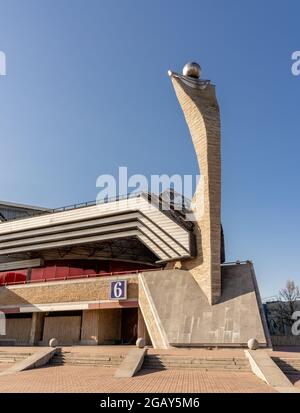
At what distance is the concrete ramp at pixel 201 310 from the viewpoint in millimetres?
21750

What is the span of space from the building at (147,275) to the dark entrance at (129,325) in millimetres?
84

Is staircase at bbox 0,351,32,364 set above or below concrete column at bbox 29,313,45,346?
below

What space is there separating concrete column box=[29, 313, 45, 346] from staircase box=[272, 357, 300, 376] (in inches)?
899

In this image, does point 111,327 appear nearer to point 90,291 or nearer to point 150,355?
point 90,291

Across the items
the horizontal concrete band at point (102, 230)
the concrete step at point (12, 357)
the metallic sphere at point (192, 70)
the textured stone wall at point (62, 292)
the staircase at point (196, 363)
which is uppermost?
the metallic sphere at point (192, 70)

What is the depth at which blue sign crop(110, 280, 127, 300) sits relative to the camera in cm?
2779

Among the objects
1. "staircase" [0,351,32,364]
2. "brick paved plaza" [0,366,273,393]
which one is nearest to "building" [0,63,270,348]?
"brick paved plaza" [0,366,273,393]

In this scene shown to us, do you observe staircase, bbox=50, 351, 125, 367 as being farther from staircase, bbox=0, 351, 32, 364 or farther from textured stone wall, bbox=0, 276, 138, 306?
textured stone wall, bbox=0, 276, 138, 306

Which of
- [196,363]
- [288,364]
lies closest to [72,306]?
[196,363]

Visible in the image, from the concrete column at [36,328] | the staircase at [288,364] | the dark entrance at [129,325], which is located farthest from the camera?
the concrete column at [36,328]

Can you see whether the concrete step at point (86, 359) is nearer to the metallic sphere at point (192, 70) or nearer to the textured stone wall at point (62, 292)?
the textured stone wall at point (62, 292)

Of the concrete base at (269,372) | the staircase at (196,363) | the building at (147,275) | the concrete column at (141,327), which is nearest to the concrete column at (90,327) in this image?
the building at (147,275)

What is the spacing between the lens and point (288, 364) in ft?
53.3
